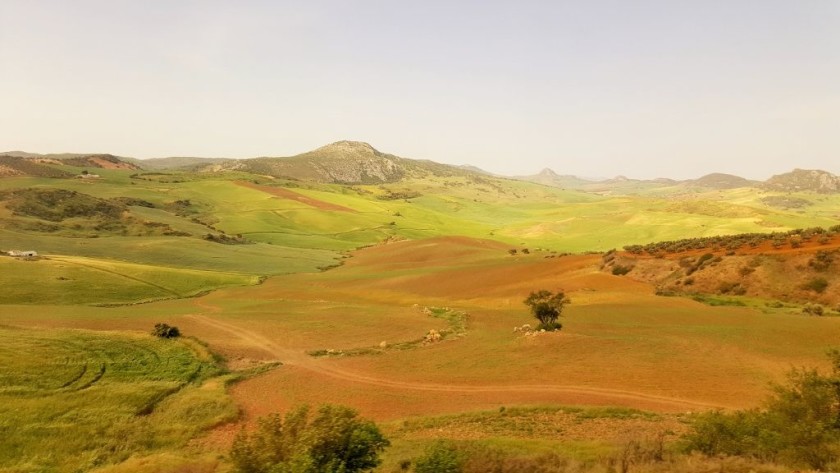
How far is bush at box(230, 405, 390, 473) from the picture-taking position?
13.3 meters

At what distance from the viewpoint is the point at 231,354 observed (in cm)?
3706

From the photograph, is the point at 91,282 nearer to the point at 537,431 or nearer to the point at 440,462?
the point at 537,431

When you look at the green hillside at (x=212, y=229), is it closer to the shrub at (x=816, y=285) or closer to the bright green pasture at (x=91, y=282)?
the bright green pasture at (x=91, y=282)

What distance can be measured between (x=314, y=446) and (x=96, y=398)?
59.9ft

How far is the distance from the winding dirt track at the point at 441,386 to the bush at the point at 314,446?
14314mm

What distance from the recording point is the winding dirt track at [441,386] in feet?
80.9

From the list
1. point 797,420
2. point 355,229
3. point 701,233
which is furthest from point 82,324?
point 701,233

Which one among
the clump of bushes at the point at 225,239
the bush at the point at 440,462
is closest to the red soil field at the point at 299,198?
the clump of bushes at the point at 225,239

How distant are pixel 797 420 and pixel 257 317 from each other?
4457 centimetres

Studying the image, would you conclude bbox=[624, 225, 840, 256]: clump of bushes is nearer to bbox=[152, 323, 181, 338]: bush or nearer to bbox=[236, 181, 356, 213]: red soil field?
bbox=[152, 323, 181, 338]: bush

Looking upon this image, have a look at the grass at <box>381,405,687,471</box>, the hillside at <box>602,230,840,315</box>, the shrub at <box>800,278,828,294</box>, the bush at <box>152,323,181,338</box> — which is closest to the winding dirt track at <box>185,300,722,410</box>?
the grass at <box>381,405,687,471</box>

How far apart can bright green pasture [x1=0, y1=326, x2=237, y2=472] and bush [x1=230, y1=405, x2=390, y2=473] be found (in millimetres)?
9375

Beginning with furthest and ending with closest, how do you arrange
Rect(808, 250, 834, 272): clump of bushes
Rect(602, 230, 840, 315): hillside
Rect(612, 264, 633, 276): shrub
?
Rect(612, 264, 633, 276): shrub
Rect(808, 250, 834, 272): clump of bushes
Rect(602, 230, 840, 315): hillside

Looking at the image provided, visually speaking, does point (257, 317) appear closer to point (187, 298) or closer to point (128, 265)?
point (187, 298)
